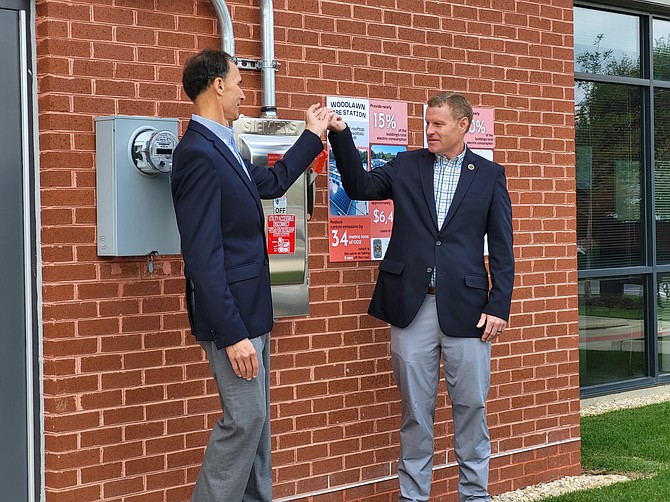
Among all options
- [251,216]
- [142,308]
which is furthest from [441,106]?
[142,308]

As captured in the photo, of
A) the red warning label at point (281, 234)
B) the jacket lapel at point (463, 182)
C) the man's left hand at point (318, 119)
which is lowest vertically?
the red warning label at point (281, 234)

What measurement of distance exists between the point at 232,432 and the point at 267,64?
188 cm

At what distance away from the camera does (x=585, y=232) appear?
863 centimetres

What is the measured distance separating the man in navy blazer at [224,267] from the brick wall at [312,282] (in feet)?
1.84

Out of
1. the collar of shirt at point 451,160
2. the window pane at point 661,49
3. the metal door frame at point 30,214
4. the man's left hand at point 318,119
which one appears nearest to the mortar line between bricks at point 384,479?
the metal door frame at point 30,214

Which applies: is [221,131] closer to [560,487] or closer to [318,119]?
[318,119]

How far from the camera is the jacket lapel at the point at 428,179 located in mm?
5234

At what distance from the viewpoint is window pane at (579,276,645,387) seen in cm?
870

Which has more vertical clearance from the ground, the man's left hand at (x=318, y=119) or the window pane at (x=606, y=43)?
the window pane at (x=606, y=43)

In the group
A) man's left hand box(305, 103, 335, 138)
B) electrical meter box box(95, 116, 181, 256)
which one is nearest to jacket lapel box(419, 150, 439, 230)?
man's left hand box(305, 103, 335, 138)

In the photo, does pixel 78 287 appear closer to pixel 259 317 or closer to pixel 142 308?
pixel 142 308

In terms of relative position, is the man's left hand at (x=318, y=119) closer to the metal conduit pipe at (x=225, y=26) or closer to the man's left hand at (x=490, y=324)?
the metal conduit pipe at (x=225, y=26)

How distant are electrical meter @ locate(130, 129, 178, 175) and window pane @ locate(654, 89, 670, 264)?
581cm

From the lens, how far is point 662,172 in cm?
931
